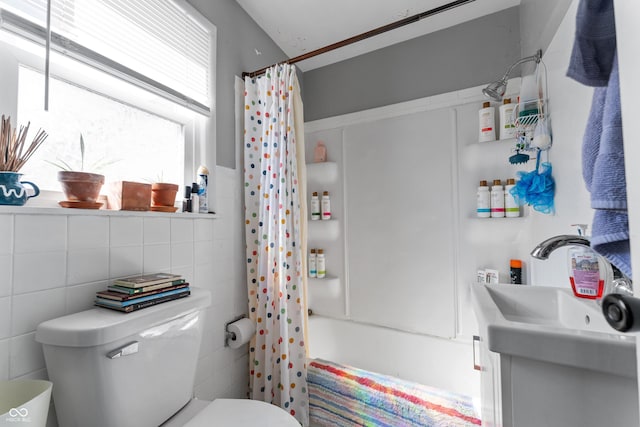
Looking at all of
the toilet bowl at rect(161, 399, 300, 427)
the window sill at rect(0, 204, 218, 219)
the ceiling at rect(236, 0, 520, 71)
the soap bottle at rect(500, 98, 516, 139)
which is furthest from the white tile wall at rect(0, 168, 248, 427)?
the soap bottle at rect(500, 98, 516, 139)

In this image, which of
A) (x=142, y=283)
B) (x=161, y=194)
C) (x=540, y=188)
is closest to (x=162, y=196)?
(x=161, y=194)

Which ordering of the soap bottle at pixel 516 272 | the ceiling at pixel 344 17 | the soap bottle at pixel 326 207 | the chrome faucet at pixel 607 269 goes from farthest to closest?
1. the soap bottle at pixel 326 207
2. the ceiling at pixel 344 17
3. the soap bottle at pixel 516 272
4. the chrome faucet at pixel 607 269

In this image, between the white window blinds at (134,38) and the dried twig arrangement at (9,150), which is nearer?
the dried twig arrangement at (9,150)

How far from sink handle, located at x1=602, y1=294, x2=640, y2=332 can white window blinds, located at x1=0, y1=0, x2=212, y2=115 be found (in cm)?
153

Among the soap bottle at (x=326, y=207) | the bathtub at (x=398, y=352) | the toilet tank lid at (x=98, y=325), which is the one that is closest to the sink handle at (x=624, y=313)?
the toilet tank lid at (x=98, y=325)

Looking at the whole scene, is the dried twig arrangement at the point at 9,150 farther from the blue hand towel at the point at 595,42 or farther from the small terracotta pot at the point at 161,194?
the blue hand towel at the point at 595,42

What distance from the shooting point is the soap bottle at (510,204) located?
1.63 metres

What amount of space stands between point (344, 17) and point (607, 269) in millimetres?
1942

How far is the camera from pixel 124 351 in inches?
32.0

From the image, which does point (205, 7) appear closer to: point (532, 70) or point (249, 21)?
point (249, 21)

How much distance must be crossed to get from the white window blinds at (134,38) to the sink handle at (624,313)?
Result: 1.53m

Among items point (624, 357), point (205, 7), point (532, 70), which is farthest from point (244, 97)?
point (624, 357)

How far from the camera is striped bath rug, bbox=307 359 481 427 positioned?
1188 millimetres

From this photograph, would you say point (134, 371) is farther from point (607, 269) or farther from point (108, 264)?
point (607, 269)
